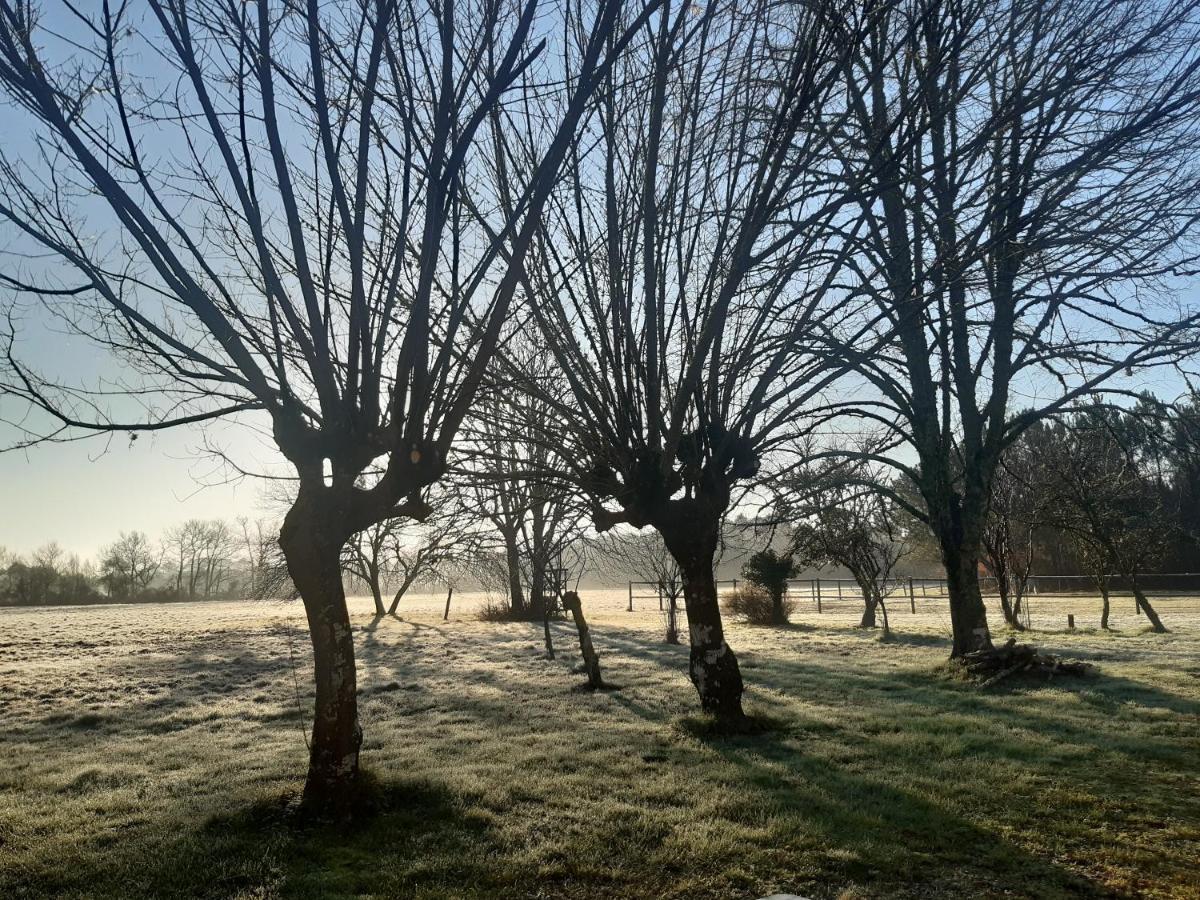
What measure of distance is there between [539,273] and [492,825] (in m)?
4.49

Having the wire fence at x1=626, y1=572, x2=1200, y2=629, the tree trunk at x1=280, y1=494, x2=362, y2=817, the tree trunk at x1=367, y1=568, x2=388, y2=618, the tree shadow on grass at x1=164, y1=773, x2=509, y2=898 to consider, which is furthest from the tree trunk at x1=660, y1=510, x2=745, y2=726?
the tree trunk at x1=367, y1=568, x2=388, y2=618

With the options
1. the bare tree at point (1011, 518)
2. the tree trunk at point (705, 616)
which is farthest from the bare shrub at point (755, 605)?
the tree trunk at point (705, 616)

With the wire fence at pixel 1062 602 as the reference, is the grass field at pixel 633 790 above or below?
above

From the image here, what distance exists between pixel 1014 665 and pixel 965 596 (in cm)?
143

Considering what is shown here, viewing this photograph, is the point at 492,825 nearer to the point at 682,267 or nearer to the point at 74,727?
the point at 682,267

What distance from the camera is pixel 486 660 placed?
16.2 m

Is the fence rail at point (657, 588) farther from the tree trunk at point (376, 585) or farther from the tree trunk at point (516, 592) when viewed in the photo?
the tree trunk at point (376, 585)

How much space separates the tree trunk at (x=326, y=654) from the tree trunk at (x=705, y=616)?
3.62 metres

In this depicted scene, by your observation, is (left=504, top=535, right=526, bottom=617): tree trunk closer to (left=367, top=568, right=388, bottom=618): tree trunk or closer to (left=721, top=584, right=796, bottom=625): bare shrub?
(left=367, top=568, right=388, bottom=618): tree trunk

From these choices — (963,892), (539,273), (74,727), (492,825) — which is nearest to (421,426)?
(539,273)

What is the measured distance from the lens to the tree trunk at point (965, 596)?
38.7ft

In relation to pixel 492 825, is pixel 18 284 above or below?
above

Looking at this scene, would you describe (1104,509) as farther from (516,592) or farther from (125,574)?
(125,574)

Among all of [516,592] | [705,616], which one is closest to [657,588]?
[516,592]
